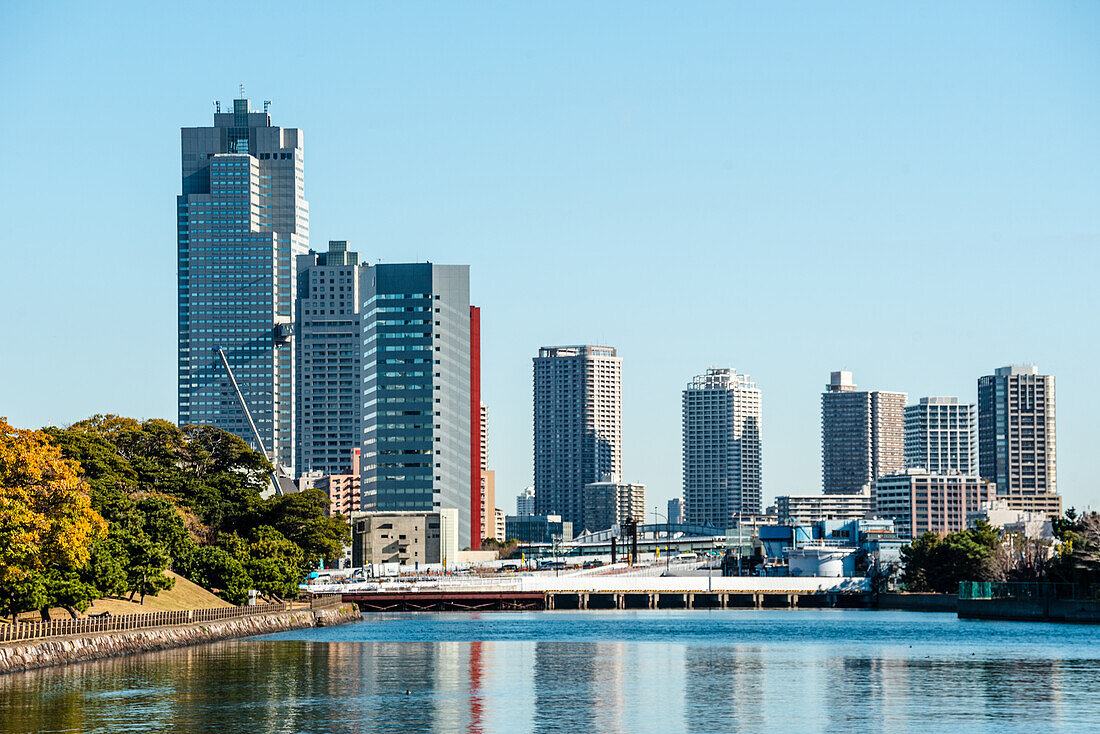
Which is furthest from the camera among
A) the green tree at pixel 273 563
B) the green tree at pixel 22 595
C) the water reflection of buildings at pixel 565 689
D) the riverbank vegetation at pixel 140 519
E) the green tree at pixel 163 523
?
the green tree at pixel 273 563

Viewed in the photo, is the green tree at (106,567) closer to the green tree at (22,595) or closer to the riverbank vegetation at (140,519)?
the riverbank vegetation at (140,519)

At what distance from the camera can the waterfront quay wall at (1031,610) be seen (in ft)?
550

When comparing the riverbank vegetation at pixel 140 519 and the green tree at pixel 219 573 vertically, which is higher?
the riverbank vegetation at pixel 140 519

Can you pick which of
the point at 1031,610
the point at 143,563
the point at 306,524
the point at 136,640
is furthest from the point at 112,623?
the point at 1031,610

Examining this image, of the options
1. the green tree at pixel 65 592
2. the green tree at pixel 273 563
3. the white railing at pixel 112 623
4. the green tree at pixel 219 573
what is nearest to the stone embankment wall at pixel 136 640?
the white railing at pixel 112 623

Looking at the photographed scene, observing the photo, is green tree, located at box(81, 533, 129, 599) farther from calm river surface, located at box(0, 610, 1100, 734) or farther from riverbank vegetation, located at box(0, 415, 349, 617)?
calm river surface, located at box(0, 610, 1100, 734)

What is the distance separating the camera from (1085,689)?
82.5 m

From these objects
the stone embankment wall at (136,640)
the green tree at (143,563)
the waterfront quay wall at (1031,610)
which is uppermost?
the green tree at (143,563)

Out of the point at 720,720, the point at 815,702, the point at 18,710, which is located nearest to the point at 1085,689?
the point at 815,702

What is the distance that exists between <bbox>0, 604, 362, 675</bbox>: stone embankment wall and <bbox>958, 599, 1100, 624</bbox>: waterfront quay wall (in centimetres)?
8219

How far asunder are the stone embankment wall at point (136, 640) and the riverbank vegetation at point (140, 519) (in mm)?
3271

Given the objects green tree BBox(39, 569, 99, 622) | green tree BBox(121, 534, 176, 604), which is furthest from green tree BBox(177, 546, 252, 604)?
green tree BBox(39, 569, 99, 622)

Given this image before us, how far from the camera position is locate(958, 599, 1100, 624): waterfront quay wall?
167625 millimetres

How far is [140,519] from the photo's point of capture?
128 m
